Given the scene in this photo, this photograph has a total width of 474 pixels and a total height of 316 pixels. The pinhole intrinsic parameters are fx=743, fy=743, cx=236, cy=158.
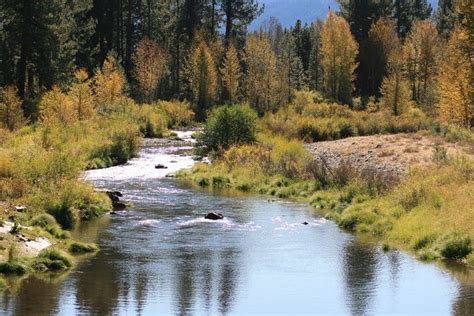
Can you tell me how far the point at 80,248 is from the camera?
22.7 meters

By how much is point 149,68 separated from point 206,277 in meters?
64.2

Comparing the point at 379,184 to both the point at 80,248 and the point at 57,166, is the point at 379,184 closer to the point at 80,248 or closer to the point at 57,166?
the point at 57,166

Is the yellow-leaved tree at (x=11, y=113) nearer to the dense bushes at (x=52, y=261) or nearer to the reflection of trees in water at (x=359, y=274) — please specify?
the dense bushes at (x=52, y=261)

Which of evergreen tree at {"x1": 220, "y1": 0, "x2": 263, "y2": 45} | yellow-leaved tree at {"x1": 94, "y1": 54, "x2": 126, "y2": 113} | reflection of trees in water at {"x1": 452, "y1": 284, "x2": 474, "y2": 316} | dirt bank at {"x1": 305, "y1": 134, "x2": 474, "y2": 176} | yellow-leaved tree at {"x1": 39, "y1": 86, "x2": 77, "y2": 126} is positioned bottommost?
reflection of trees in water at {"x1": 452, "y1": 284, "x2": 474, "y2": 316}

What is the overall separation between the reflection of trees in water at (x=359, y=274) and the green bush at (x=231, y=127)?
2339 cm

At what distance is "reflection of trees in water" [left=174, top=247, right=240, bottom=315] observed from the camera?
17561mm

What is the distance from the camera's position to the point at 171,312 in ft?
54.4

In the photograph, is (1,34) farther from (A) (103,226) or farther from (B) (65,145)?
(A) (103,226)

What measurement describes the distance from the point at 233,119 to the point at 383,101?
3258 centimetres

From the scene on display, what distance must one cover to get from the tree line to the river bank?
16.4 metres

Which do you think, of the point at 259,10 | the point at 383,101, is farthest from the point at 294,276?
the point at 259,10

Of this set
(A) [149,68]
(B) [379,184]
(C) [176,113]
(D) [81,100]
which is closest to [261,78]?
(A) [149,68]

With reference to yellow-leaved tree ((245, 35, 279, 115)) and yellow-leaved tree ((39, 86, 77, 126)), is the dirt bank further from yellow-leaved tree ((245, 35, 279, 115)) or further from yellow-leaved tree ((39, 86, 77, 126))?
yellow-leaved tree ((245, 35, 279, 115))

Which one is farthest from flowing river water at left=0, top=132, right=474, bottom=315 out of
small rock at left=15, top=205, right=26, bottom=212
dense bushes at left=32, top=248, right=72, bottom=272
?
small rock at left=15, top=205, right=26, bottom=212
